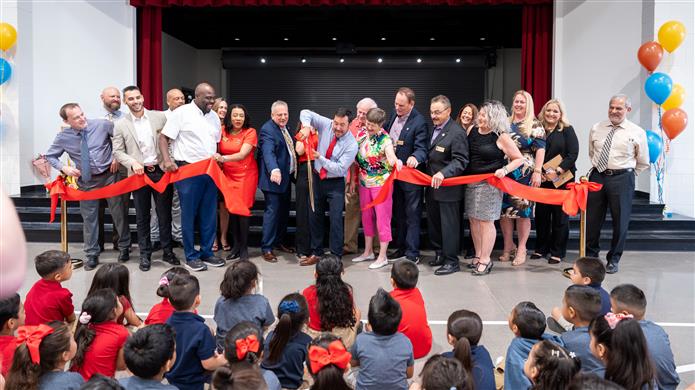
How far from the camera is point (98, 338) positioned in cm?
Result: 264

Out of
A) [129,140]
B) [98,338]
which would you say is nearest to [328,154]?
[129,140]

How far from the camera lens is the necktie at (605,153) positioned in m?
5.31

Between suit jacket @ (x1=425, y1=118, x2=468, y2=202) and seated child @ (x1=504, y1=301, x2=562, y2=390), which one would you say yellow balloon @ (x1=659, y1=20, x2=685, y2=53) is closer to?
suit jacket @ (x1=425, y1=118, x2=468, y2=202)

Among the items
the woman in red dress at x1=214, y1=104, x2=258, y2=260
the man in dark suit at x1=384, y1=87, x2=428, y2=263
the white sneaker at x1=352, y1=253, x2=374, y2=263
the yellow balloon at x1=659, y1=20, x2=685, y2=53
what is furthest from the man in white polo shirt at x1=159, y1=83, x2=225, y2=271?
the yellow balloon at x1=659, y1=20, x2=685, y2=53

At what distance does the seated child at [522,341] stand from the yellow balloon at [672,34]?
5551mm

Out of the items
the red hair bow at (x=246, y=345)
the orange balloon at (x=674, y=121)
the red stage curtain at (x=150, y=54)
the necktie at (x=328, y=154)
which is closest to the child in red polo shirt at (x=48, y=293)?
the red hair bow at (x=246, y=345)

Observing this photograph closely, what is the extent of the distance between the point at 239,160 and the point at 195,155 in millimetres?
413

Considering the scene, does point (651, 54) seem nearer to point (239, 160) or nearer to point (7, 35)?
point (239, 160)

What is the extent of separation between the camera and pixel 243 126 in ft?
18.6

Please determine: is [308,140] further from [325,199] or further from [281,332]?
[281,332]

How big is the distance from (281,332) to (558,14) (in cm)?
734

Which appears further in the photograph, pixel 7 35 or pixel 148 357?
pixel 7 35

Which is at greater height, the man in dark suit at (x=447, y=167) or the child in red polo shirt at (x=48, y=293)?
the man in dark suit at (x=447, y=167)

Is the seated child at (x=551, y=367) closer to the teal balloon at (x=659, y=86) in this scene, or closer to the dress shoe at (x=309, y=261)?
the dress shoe at (x=309, y=261)
